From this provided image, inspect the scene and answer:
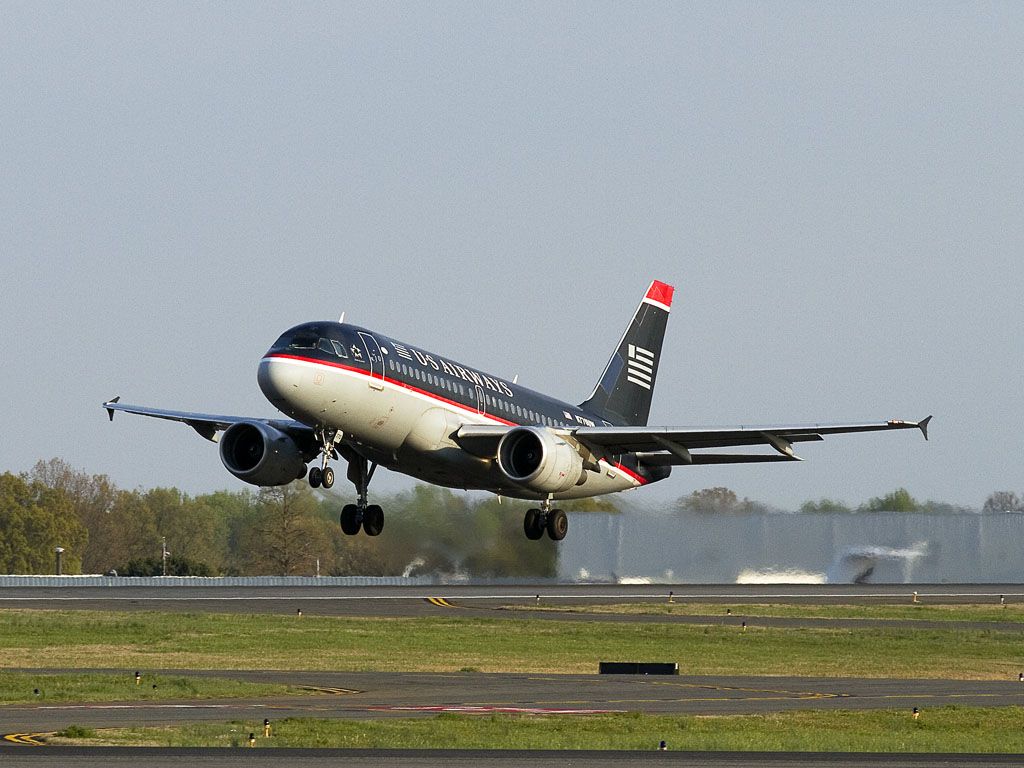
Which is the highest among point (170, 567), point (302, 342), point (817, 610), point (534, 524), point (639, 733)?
point (302, 342)

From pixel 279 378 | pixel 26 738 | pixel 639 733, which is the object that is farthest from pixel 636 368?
pixel 26 738

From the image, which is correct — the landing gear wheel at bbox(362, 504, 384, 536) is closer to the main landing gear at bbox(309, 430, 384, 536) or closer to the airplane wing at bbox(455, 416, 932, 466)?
the main landing gear at bbox(309, 430, 384, 536)

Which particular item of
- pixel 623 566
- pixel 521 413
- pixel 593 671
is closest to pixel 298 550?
pixel 623 566

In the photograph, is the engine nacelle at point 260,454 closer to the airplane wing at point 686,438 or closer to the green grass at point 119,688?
the airplane wing at point 686,438

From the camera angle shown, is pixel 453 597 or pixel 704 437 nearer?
pixel 704 437

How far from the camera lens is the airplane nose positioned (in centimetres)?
4059

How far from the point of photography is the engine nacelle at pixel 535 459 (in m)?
46.2

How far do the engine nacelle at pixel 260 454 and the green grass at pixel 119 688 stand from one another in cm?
857

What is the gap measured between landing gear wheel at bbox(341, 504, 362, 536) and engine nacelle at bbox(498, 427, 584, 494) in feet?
17.0

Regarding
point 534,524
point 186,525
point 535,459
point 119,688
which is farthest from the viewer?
point 186,525

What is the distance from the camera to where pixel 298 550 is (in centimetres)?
9300

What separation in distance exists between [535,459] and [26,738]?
23.2 m

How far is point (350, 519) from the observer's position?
49.1 meters

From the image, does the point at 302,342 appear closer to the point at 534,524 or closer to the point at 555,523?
the point at 534,524
